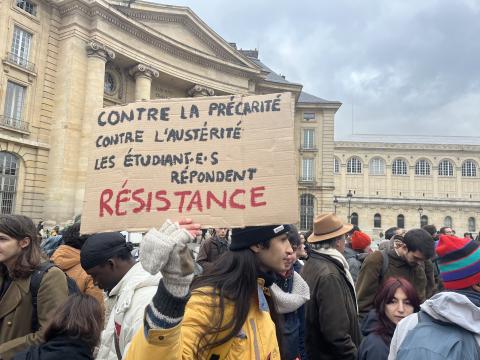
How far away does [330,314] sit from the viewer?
3.17m

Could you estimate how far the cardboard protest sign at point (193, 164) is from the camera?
2066 mm

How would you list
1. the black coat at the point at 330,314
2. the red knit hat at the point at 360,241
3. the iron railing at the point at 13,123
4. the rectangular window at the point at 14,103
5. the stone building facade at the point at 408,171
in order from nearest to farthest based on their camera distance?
the black coat at the point at 330,314, the red knit hat at the point at 360,241, the iron railing at the point at 13,123, the rectangular window at the point at 14,103, the stone building facade at the point at 408,171

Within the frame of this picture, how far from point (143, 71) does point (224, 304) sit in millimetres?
27289

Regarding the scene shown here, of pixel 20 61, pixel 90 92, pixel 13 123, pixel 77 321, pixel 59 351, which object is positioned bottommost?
pixel 59 351

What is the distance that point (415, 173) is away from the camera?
72.6m

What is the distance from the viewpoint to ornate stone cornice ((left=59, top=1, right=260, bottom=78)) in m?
23.4

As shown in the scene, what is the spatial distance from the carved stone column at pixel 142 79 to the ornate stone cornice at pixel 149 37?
1967 millimetres

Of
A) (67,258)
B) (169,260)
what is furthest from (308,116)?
(169,260)

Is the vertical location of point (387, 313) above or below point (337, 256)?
below

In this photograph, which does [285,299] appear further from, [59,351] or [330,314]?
[59,351]

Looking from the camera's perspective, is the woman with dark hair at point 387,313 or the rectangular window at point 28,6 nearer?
the woman with dark hair at point 387,313

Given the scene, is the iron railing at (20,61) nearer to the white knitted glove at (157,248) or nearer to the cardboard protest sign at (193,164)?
the cardboard protest sign at (193,164)

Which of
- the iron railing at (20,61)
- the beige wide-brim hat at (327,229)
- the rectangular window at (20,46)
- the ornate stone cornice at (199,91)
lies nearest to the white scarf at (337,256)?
the beige wide-brim hat at (327,229)

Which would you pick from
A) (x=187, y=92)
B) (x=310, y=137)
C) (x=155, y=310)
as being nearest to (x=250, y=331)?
(x=155, y=310)
